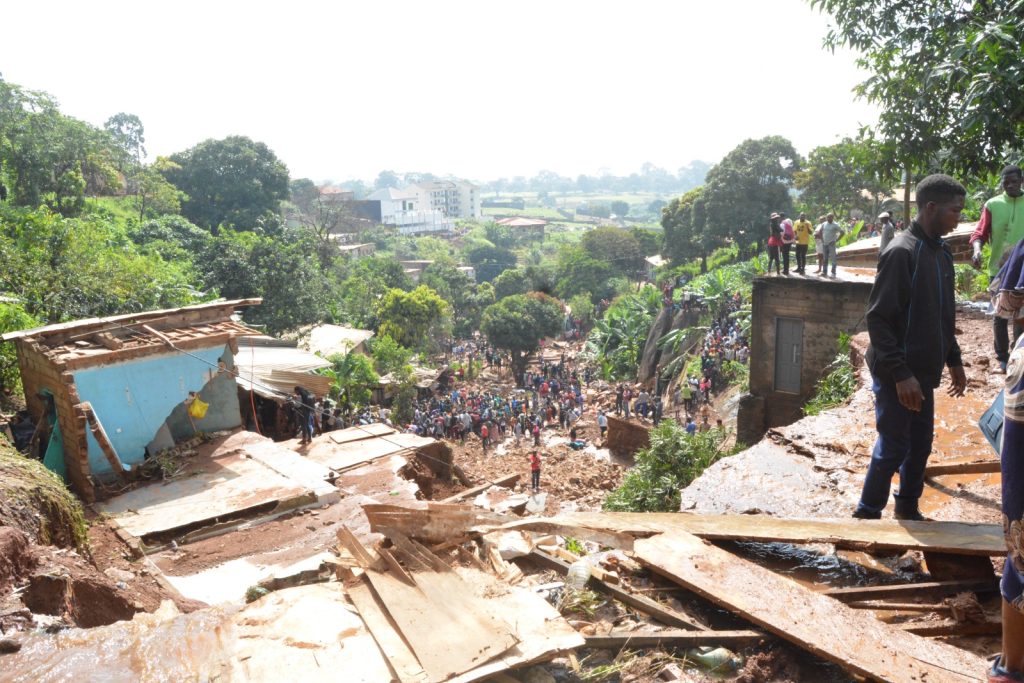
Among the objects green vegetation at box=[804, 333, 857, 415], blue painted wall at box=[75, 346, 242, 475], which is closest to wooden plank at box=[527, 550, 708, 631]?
green vegetation at box=[804, 333, 857, 415]

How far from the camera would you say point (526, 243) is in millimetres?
98312

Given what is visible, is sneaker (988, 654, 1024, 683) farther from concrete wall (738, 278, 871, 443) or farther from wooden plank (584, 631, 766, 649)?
concrete wall (738, 278, 871, 443)

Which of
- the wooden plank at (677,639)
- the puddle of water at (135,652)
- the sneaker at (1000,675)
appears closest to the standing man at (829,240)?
the wooden plank at (677,639)

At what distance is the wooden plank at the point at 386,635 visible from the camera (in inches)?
99.6

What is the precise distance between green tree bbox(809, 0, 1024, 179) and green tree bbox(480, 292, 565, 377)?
77.6ft

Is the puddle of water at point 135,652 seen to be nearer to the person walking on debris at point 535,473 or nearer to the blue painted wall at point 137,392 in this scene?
the blue painted wall at point 137,392

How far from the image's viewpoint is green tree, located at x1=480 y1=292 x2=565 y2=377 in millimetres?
33656

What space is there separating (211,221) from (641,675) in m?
47.2

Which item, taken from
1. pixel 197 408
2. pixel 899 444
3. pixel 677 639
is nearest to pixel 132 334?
pixel 197 408

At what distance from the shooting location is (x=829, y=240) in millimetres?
12688

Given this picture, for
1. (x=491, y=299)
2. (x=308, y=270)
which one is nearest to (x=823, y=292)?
(x=308, y=270)

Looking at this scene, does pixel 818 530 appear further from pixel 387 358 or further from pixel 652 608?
pixel 387 358

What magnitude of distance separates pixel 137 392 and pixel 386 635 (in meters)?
7.94

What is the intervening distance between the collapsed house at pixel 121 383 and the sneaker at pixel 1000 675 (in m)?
8.88
